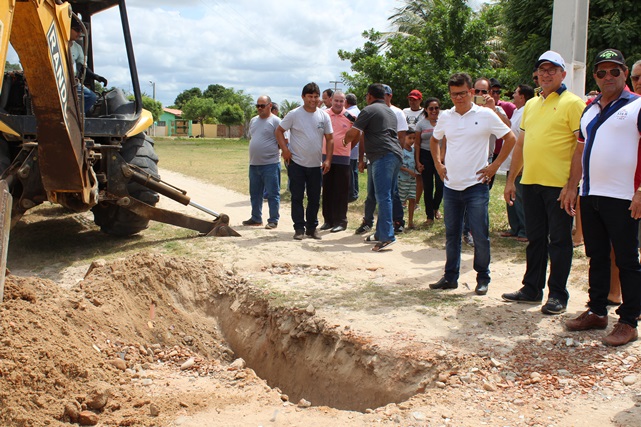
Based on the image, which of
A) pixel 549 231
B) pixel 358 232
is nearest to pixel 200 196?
pixel 358 232

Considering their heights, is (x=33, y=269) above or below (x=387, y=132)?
below

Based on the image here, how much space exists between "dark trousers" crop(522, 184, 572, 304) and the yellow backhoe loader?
12.9ft

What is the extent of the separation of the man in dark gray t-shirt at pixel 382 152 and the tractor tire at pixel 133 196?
247 cm

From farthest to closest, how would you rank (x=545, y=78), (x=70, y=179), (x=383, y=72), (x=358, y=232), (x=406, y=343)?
(x=383, y=72), (x=358, y=232), (x=70, y=179), (x=545, y=78), (x=406, y=343)

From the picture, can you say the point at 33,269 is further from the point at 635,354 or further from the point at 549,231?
the point at 635,354

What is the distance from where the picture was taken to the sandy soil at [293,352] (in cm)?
396

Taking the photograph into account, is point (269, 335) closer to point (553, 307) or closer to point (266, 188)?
point (553, 307)

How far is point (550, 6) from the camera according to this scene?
17688 millimetres

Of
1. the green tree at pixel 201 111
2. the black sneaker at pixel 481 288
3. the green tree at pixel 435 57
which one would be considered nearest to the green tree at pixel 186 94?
the green tree at pixel 201 111

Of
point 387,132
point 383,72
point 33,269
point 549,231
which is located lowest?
point 33,269

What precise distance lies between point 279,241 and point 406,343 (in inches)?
156

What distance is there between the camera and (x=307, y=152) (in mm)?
8758

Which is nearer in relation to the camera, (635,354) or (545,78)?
(635,354)

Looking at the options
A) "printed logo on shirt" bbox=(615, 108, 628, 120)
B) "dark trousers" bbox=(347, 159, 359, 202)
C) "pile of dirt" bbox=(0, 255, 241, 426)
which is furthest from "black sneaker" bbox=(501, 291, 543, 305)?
"dark trousers" bbox=(347, 159, 359, 202)
